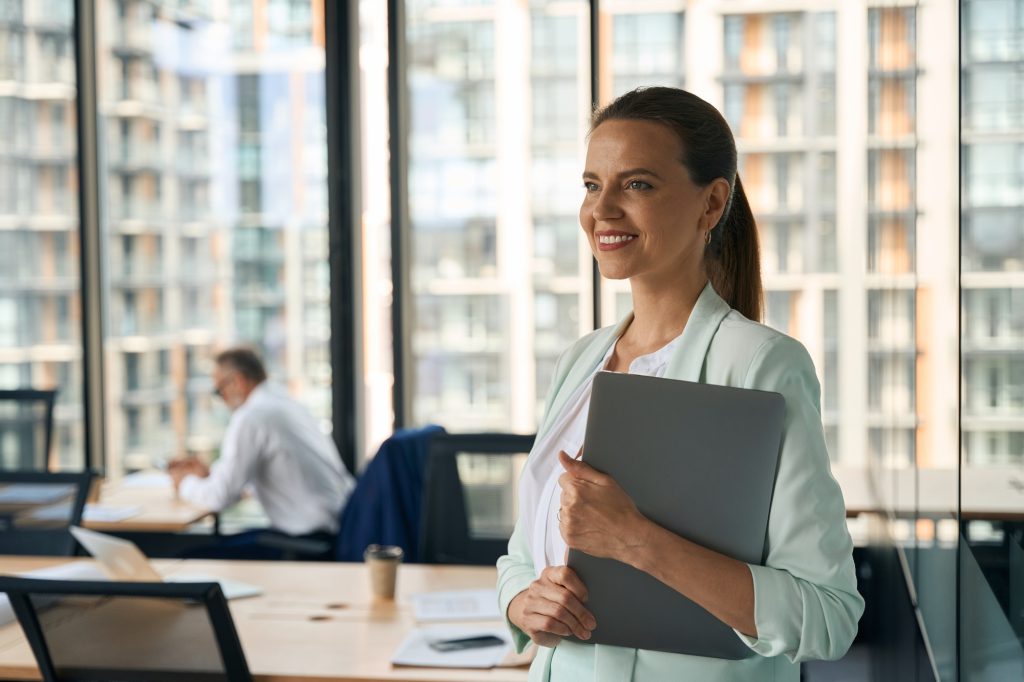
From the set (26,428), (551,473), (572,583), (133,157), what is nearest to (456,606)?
(551,473)

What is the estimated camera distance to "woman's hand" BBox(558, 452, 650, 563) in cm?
120

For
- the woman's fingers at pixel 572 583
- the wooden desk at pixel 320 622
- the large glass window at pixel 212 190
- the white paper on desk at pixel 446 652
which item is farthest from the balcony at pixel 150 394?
the woman's fingers at pixel 572 583

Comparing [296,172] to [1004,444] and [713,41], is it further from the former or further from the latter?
[1004,444]

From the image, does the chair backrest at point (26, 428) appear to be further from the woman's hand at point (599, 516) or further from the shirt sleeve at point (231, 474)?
the woman's hand at point (599, 516)

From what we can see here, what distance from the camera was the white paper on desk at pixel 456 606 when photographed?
2.41m

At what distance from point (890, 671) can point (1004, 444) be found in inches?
81.0

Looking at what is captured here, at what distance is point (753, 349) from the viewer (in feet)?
4.04

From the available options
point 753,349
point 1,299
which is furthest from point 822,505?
point 1,299

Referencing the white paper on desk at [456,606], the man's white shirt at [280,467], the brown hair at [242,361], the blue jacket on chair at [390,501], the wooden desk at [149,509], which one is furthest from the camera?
the brown hair at [242,361]

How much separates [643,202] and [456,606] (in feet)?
4.73

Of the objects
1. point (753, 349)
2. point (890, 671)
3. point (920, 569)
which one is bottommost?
point (890, 671)

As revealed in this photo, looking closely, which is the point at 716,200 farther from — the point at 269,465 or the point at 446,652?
the point at 269,465

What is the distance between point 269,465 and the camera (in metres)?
4.34

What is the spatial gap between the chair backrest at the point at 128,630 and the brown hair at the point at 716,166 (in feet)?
3.13
